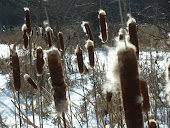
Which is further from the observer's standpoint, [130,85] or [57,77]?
[57,77]

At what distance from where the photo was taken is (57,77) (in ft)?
2.45

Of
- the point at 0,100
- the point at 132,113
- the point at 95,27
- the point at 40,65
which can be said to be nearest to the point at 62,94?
the point at 132,113

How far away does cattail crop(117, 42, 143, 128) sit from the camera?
49cm

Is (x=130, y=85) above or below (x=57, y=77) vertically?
below

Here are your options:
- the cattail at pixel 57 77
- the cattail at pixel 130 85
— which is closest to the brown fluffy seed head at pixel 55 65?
the cattail at pixel 57 77

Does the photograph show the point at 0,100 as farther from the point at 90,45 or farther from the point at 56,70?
the point at 56,70

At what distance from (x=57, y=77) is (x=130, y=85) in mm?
333

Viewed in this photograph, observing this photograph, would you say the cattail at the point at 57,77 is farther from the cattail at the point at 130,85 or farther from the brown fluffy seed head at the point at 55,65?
the cattail at the point at 130,85

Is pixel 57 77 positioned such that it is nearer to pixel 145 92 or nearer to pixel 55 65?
pixel 55 65

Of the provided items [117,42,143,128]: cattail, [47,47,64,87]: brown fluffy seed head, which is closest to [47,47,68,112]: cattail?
[47,47,64,87]: brown fluffy seed head

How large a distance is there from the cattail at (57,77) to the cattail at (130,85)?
0.97ft

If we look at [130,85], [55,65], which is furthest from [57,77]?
[130,85]

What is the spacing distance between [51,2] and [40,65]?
3.57 m

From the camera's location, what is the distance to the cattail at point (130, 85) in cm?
49
